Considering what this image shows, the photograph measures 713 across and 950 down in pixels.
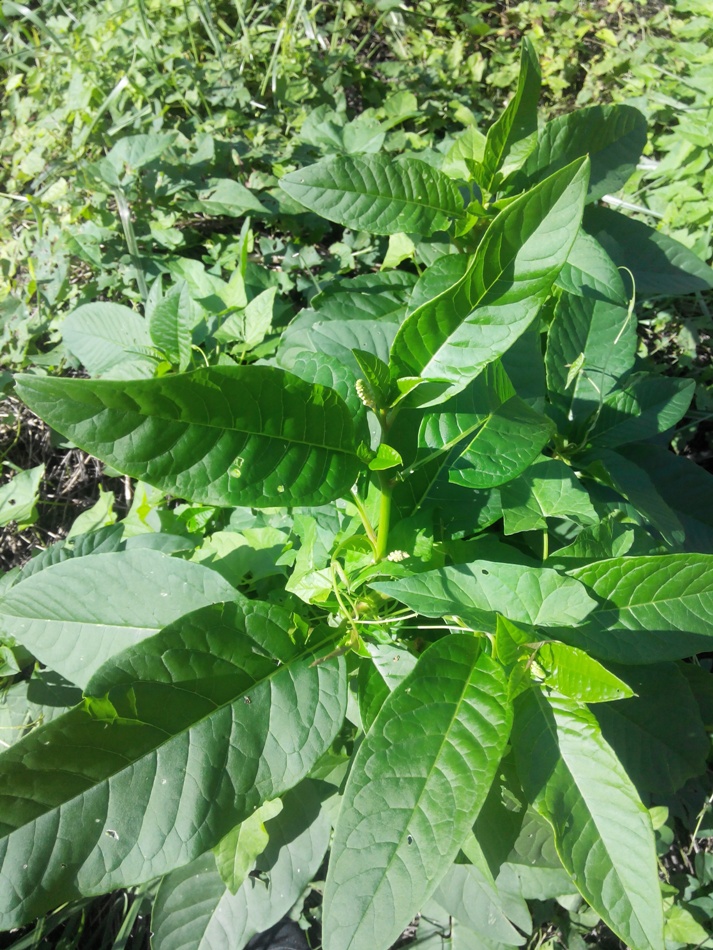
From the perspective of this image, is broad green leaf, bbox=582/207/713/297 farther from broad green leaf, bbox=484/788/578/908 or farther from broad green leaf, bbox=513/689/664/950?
broad green leaf, bbox=484/788/578/908

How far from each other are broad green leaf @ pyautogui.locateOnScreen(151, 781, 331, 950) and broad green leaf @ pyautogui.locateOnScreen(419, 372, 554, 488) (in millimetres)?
781

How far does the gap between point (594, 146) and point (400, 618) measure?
1.14 meters

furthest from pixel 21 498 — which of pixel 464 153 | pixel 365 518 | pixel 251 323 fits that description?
pixel 464 153

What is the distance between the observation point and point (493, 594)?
1.00 metres

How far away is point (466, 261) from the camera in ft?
4.20

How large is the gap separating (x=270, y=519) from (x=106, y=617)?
1.37 ft

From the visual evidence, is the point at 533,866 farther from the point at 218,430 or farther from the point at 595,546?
the point at 218,430

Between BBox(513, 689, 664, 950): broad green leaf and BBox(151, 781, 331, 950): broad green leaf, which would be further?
BBox(151, 781, 331, 950): broad green leaf

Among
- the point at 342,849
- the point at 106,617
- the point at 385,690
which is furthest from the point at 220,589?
the point at 342,849

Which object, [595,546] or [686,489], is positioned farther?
[686,489]

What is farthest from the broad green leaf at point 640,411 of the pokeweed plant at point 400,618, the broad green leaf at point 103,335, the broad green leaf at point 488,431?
the broad green leaf at point 103,335

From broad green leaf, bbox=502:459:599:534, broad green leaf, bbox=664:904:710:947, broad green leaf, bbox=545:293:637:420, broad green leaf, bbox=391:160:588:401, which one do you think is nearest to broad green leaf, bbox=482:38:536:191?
broad green leaf, bbox=545:293:637:420

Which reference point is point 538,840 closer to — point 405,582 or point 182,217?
point 405,582

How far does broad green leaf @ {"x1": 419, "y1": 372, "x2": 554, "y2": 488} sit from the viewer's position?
106 cm
